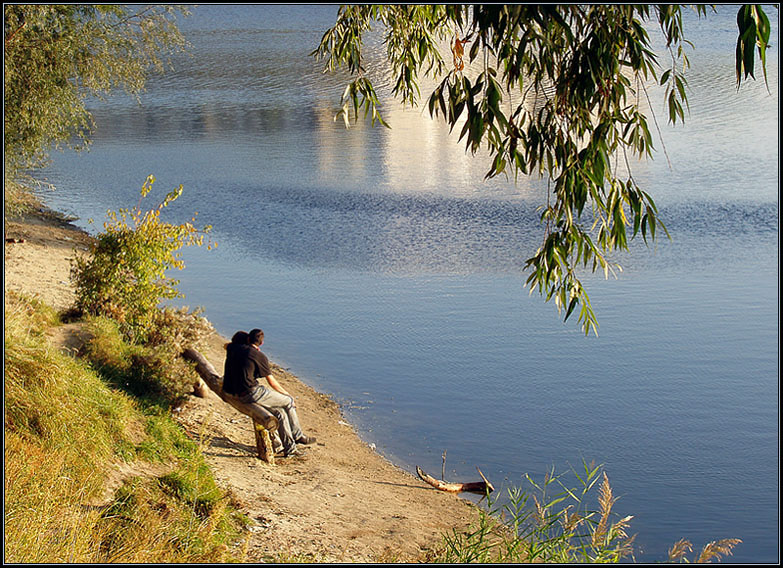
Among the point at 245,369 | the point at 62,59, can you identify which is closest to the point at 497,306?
the point at 245,369

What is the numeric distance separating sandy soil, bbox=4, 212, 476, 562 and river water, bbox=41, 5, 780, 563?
1.79ft

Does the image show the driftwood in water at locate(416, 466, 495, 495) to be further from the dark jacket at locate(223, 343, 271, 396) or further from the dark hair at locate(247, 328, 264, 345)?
the dark hair at locate(247, 328, 264, 345)

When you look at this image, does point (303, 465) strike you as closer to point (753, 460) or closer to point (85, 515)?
point (85, 515)

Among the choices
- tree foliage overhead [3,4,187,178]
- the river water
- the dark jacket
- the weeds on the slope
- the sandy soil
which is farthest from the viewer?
tree foliage overhead [3,4,187,178]

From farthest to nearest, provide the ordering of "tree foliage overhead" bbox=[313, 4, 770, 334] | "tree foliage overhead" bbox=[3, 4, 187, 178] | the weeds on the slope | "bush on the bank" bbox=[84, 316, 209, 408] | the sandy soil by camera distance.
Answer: "tree foliage overhead" bbox=[3, 4, 187, 178], "bush on the bank" bbox=[84, 316, 209, 408], the sandy soil, the weeds on the slope, "tree foliage overhead" bbox=[313, 4, 770, 334]

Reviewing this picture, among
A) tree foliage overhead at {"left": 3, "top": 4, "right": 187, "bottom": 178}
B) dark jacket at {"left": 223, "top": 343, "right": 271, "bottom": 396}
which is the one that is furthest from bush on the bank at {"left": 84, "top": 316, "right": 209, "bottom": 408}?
tree foliage overhead at {"left": 3, "top": 4, "right": 187, "bottom": 178}

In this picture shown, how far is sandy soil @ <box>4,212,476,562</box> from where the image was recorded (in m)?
7.48

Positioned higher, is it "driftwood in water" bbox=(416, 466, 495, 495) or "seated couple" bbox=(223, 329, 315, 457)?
"seated couple" bbox=(223, 329, 315, 457)

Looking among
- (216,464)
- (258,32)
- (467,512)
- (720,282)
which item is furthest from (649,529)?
(258,32)

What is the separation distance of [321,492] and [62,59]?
9.06 m

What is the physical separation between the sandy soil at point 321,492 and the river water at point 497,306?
0.55 metres

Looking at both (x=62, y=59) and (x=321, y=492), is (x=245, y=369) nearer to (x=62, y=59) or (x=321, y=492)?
(x=321, y=492)

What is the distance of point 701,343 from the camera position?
13.6 meters

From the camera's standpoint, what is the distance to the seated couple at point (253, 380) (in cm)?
959
